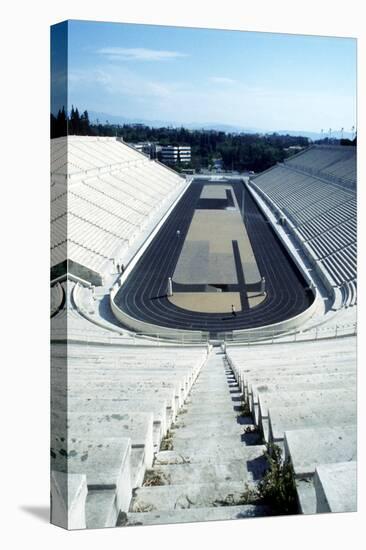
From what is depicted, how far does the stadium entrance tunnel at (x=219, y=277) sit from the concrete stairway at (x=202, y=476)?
5566mm

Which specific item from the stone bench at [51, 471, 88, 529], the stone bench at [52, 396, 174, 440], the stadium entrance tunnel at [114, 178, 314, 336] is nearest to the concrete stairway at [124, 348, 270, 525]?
the stone bench at [52, 396, 174, 440]

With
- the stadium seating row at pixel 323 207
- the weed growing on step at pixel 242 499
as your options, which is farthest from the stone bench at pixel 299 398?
the stadium seating row at pixel 323 207

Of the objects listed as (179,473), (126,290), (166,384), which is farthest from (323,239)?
(179,473)

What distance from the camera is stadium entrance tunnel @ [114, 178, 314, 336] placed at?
12391 mm

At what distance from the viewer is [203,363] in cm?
1100

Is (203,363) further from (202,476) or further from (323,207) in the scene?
(323,207)

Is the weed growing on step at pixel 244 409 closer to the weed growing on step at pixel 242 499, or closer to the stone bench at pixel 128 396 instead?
the stone bench at pixel 128 396

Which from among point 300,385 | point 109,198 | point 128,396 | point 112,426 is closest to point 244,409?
point 300,385

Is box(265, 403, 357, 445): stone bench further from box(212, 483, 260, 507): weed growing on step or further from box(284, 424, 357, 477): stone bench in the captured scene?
box(212, 483, 260, 507): weed growing on step

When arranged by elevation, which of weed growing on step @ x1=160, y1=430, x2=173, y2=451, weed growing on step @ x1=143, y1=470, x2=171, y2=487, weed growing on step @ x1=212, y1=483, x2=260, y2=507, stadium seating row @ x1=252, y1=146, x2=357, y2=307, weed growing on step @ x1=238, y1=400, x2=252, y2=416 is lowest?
weed growing on step @ x1=212, y1=483, x2=260, y2=507

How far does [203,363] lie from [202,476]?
5.21m

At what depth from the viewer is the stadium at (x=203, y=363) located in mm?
5359

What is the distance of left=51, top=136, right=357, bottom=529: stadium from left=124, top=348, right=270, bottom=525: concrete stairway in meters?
0.01

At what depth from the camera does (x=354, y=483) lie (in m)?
5.72
